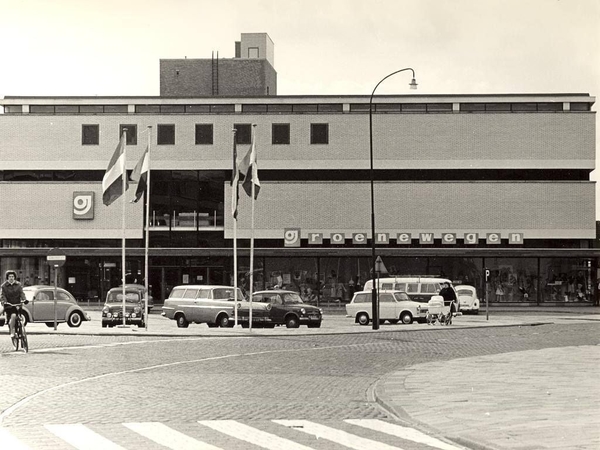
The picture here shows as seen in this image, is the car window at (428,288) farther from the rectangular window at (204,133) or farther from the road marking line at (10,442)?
the road marking line at (10,442)

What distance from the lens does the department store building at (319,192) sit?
64.6m

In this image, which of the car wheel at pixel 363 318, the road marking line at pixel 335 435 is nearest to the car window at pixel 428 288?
the car wheel at pixel 363 318

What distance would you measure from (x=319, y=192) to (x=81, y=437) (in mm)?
54990

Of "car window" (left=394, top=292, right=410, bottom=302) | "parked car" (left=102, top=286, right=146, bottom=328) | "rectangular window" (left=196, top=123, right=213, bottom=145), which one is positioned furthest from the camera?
"rectangular window" (left=196, top=123, right=213, bottom=145)

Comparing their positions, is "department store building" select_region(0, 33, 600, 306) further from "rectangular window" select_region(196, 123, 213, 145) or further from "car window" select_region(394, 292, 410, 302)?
"car window" select_region(394, 292, 410, 302)

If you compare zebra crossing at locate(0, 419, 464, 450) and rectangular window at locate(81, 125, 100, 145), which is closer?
zebra crossing at locate(0, 419, 464, 450)

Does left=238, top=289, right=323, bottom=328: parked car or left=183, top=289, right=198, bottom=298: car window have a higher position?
left=183, top=289, right=198, bottom=298: car window

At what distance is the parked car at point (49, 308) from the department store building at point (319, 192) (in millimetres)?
24918

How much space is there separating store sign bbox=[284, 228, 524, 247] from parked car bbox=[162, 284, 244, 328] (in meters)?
25.1

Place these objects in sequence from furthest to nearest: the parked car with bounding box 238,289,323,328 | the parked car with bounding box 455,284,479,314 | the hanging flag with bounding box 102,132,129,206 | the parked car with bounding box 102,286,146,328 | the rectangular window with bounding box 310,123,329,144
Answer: the rectangular window with bounding box 310,123,329,144 < the parked car with bounding box 455,284,479,314 < the parked car with bounding box 238,289,323,328 < the parked car with bounding box 102,286,146,328 < the hanging flag with bounding box 102,132,129,206

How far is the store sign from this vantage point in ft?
212

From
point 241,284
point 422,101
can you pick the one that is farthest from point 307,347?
point 422,101

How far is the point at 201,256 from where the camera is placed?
65250 millimetres

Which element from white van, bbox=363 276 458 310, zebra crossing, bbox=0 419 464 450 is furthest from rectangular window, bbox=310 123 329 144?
zebra crossing, bbox=0 419 464 450
